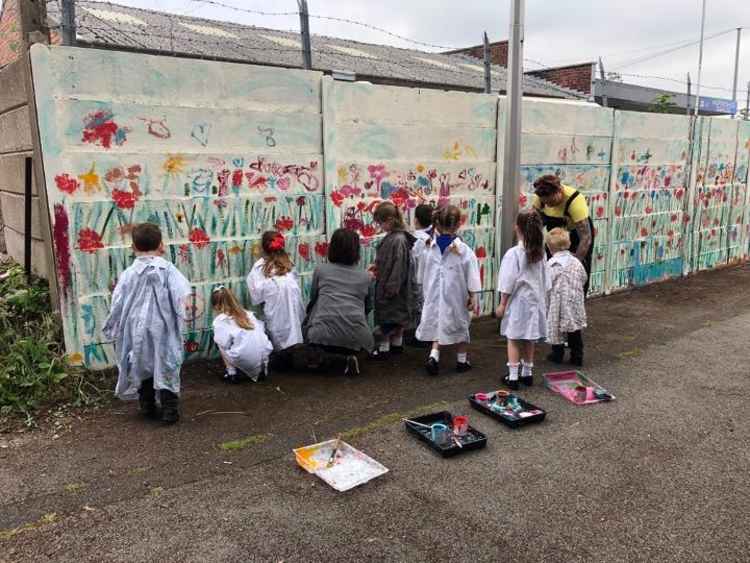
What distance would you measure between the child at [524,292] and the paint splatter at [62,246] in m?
3.43

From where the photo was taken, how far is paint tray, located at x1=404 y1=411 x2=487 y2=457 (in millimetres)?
3930

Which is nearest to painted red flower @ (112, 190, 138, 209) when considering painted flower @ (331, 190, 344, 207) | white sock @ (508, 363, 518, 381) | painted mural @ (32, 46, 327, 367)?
painted mural @ (32, 46, 327, 367)

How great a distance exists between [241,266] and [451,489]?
118 inches

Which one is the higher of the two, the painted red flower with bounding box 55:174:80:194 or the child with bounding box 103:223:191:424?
the painted red flower with bounding box 55:174:80:194

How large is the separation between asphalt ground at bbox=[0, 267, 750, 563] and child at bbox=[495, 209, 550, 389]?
383 mm

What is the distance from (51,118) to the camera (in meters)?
4.61

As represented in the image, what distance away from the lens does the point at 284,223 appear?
5820 mm

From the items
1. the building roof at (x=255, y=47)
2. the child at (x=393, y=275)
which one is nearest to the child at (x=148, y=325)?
the child at (x=393, y=275)

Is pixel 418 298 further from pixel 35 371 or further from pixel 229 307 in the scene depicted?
pixel 35 371

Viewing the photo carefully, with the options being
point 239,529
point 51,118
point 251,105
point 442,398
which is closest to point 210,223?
point 251,105

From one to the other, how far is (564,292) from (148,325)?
3.56m

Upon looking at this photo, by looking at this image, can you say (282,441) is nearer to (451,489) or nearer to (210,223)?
(451,489)

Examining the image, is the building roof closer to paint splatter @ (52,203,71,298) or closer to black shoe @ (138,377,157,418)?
paint splatter @ (52,203,71,298)

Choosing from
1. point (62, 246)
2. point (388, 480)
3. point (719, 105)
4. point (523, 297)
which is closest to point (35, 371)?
point (62, 246)
